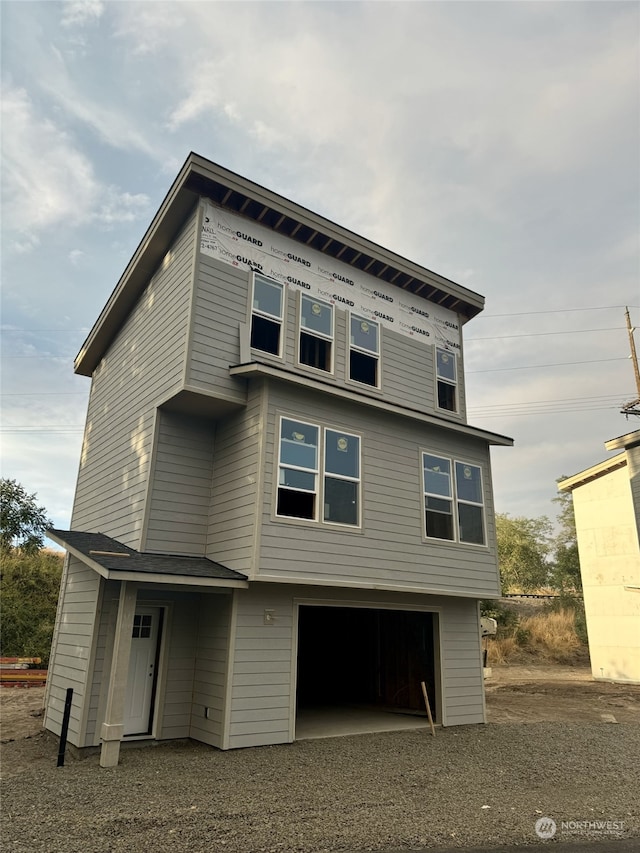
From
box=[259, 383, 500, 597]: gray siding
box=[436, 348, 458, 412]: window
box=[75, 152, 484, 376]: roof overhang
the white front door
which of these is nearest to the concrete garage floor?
the white front door

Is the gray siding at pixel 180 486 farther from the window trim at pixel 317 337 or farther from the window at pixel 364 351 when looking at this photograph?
the window at pixel 364 351

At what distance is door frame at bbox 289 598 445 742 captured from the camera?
882 centimetres

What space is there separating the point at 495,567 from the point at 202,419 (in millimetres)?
7112

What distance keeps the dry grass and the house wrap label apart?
58.2 ft

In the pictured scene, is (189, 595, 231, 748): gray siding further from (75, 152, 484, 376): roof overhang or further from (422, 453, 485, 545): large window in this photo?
(75, 152, 484, 376): roof overhang

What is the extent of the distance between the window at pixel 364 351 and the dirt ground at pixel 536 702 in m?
7.86

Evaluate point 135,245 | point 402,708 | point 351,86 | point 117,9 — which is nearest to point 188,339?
point 135,245

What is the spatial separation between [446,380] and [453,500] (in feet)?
10.2

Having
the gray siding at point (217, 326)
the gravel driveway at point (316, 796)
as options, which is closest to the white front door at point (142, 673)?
the gravel driveway at point (316, 796)

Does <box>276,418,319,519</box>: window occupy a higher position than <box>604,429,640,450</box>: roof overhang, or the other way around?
<box>604,429,640,450</box>: roof overhang

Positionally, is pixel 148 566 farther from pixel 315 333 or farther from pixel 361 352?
pixel 361 352

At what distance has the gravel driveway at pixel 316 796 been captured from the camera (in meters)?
4.79

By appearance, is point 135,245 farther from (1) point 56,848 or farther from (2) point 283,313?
(1) point 56,848

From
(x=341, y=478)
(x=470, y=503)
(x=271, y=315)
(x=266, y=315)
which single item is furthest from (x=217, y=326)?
(x=470, y=503)
